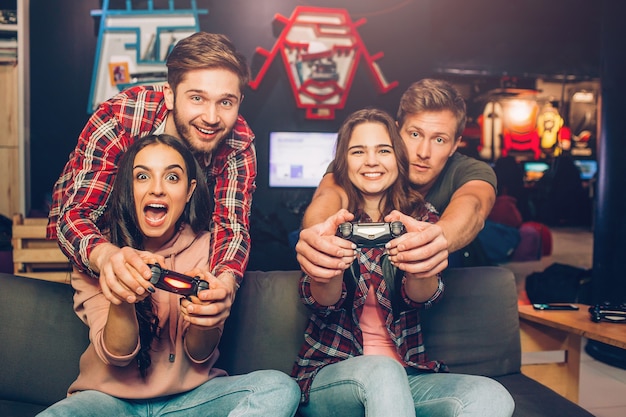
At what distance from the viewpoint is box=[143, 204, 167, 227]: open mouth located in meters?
1.77

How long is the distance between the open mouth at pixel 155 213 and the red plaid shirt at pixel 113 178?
145mm

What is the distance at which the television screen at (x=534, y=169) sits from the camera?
11.5 metres

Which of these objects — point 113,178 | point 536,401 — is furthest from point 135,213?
point 536,401

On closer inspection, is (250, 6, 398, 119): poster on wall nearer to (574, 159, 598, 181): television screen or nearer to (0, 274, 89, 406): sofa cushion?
(0, 274, 89, 406): sofa cushion

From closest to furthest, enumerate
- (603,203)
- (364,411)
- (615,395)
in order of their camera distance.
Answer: (364,411) → (615,395) → (603,203)

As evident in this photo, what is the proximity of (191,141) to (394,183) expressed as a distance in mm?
702

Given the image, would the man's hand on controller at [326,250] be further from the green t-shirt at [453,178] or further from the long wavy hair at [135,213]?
the green t-shirt at [453,178]

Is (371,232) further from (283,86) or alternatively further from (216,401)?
(283,86)

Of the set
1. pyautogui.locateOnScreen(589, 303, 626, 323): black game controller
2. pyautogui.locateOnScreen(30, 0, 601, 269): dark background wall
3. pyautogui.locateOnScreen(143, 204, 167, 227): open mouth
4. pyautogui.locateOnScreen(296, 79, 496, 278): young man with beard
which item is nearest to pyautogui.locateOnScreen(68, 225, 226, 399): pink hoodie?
pyautogui.locateOnScreen(143, 204, 167, 227): open mouth

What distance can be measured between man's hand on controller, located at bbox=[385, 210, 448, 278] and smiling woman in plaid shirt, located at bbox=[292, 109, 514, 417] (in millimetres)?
10

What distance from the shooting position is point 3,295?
2.01 m

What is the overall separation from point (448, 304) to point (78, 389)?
1331 mm

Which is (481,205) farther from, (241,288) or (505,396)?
(241,288)

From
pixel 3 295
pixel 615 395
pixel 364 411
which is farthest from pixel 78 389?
pixel 615 395
